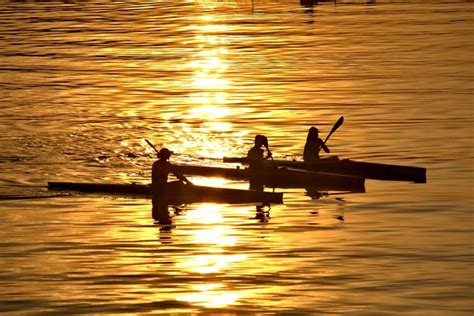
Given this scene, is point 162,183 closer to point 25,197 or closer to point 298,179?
point 298,179

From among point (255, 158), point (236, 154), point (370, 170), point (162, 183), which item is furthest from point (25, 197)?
point (370, 170)

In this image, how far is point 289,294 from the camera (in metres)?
28.1

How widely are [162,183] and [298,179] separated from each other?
163 inches

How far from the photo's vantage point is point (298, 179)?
39.0 metres

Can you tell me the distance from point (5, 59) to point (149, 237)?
51.3 m

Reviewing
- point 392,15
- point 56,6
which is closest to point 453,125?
point 392,15

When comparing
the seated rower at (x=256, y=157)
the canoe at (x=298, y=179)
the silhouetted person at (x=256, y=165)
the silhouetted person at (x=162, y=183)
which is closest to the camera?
the silhouetted person at (x=162, y=183)

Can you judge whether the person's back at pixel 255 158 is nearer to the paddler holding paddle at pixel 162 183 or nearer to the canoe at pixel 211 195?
the canoe at pixel 211 195

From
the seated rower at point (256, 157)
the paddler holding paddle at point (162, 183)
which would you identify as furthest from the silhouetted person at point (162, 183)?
the seated rower at point (256, 157)

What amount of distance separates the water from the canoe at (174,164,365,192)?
43 cm

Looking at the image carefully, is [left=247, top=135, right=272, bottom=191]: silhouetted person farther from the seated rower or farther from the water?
the water

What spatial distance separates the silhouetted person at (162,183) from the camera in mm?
36528

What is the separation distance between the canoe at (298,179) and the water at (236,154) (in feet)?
1.40

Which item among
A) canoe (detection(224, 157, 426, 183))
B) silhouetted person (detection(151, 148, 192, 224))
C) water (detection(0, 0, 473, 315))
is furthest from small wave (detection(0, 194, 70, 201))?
canoe (detection(224, 157, 426, 183))
